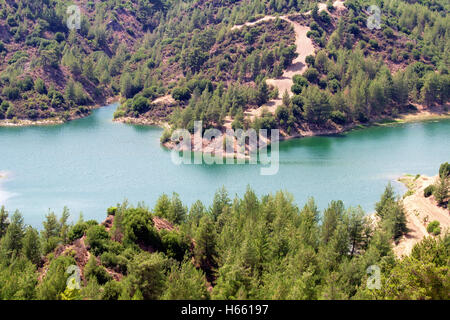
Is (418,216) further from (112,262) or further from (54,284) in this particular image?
(54,284)

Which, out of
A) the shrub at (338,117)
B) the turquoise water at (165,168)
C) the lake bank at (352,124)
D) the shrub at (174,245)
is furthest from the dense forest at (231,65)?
the shrub at (174,245)

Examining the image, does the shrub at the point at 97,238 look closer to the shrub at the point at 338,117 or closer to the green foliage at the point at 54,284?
the green foliage at the point at 54,284

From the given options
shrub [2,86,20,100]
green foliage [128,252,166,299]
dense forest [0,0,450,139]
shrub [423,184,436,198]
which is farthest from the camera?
shrub [2,86,20,100]

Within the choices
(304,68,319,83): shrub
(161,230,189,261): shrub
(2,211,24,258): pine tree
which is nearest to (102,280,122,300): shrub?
(161,230,189,261): shrub

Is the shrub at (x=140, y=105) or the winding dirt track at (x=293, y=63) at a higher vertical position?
the winding dirt track at (x=293, y=63)

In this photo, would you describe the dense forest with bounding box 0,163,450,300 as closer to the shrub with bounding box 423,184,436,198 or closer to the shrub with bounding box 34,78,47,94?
the shrub with bounding box 423,184,436,198
